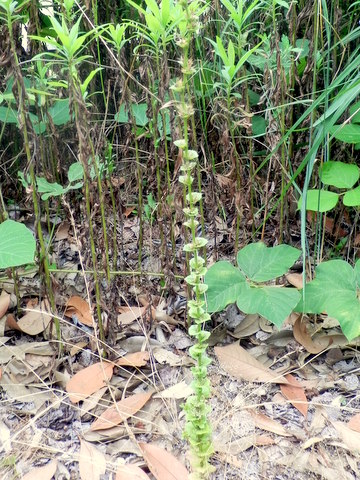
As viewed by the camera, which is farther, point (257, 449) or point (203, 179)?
point (203, 179)

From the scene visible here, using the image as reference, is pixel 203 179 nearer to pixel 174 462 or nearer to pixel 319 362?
pixel 319 362

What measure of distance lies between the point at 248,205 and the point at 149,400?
26.4 inches

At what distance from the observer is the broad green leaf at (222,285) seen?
4.82 feet

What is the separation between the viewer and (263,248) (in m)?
1.57

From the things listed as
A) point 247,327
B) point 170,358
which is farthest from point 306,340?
point 170,358

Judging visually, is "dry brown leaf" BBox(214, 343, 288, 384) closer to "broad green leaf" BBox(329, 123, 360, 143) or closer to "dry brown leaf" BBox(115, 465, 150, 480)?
"dry brown leaf" BBox(115, 465, 150, 480)

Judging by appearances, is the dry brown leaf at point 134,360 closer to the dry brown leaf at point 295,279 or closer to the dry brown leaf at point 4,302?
the dry brown leaf at point 4,302

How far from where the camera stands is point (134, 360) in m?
1.52

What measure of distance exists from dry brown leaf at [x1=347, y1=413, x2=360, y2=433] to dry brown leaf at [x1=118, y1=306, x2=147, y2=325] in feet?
2.19

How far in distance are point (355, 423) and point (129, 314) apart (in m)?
0.73

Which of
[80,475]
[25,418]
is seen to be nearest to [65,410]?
[25,418]

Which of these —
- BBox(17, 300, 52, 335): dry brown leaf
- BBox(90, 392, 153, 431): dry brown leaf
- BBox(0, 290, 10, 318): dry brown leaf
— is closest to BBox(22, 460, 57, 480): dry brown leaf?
BBox(90, 392, 153, 431): dry brown leaf

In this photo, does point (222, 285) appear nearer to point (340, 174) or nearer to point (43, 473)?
point (340, 174)

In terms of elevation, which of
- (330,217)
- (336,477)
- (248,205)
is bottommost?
(336,477)
